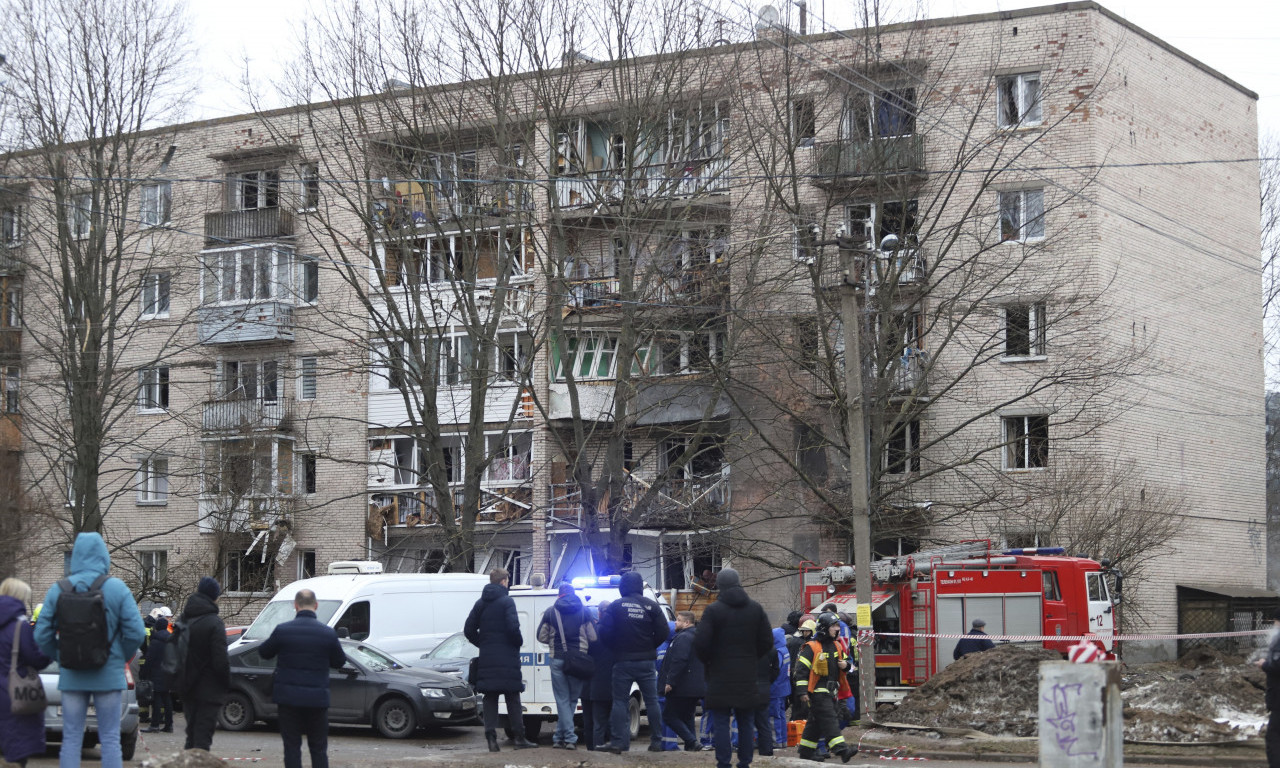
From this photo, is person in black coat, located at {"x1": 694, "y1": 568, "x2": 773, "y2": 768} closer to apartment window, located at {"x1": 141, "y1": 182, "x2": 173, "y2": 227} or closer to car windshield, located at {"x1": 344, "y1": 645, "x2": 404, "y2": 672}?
car windshield, located at {"x1": 344, "y1": 645, "x2": 404, "y2": 672}

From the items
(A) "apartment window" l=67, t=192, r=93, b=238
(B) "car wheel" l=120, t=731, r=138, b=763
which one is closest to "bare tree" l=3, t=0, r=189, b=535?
(A) "apartment window" l=67, t=192, r=93, b=238

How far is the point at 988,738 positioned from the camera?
17.3 meters

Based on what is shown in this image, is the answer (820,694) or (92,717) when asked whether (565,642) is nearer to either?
(820,694)

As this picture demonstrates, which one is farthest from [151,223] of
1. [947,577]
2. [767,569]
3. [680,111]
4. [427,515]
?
[947,577]

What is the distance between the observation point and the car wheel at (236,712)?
2009cm

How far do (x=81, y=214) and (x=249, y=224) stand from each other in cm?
942

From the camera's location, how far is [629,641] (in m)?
14.7

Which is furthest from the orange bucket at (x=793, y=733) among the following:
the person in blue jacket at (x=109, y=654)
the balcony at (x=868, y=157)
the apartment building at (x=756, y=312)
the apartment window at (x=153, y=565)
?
the apartment window at (x=153, y=565)

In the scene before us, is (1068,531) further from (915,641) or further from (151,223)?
(151,223)

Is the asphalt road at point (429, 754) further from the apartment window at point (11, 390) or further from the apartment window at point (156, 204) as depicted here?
the apartment window at point (11, 390)

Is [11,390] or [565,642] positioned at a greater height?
[11,390]

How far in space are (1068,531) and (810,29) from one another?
42.4 ft

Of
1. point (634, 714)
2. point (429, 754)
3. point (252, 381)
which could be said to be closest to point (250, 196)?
point (252, 381)

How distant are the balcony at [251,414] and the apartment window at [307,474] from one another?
49.9 inches
